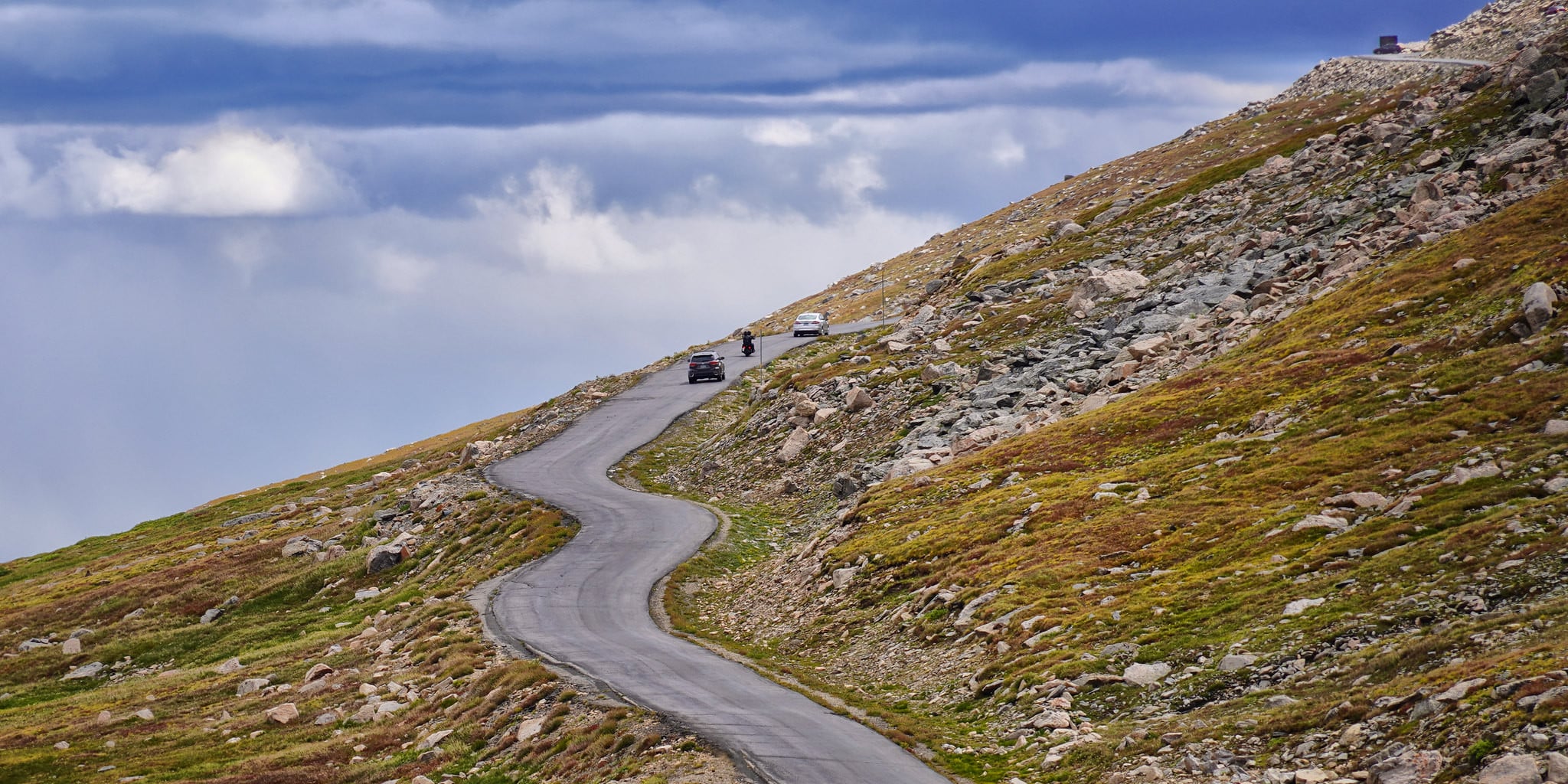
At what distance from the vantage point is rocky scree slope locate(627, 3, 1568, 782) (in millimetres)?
20438

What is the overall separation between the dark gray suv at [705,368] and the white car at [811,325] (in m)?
19.9

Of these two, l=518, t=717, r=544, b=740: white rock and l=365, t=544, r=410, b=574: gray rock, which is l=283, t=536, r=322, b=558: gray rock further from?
l=518, t=717, r=544, b=740: white rock

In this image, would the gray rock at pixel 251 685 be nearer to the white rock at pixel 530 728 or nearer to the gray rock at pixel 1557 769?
the white rock at pixel 530 728

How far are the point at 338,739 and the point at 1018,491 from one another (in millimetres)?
27299

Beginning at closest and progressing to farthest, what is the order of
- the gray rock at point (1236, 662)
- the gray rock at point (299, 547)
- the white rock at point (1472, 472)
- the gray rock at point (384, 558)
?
the gray rock at point (1236, 662) → the white rock at point (1472, 472) → the gray rock at point (384, 558) → the gray rock at point (299, 547)

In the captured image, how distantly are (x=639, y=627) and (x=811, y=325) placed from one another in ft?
246

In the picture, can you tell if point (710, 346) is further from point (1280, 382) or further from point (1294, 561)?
point (1294, 561)

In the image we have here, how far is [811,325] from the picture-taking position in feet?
369

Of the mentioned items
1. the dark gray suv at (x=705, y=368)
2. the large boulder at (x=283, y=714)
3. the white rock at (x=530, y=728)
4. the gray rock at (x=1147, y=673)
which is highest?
the dark gray suv at (x=705, y=368)

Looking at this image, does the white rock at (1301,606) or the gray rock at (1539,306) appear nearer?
the white rock at (1301,606)

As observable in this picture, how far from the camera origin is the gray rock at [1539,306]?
37125 millimetres

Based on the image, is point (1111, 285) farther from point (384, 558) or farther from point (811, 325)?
point (384, 558)

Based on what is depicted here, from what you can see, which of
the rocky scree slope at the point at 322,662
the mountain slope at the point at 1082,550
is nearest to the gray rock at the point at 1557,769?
the mountain slope at the point at 1082,550

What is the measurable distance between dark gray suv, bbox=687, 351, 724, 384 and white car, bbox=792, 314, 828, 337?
19.9 m
